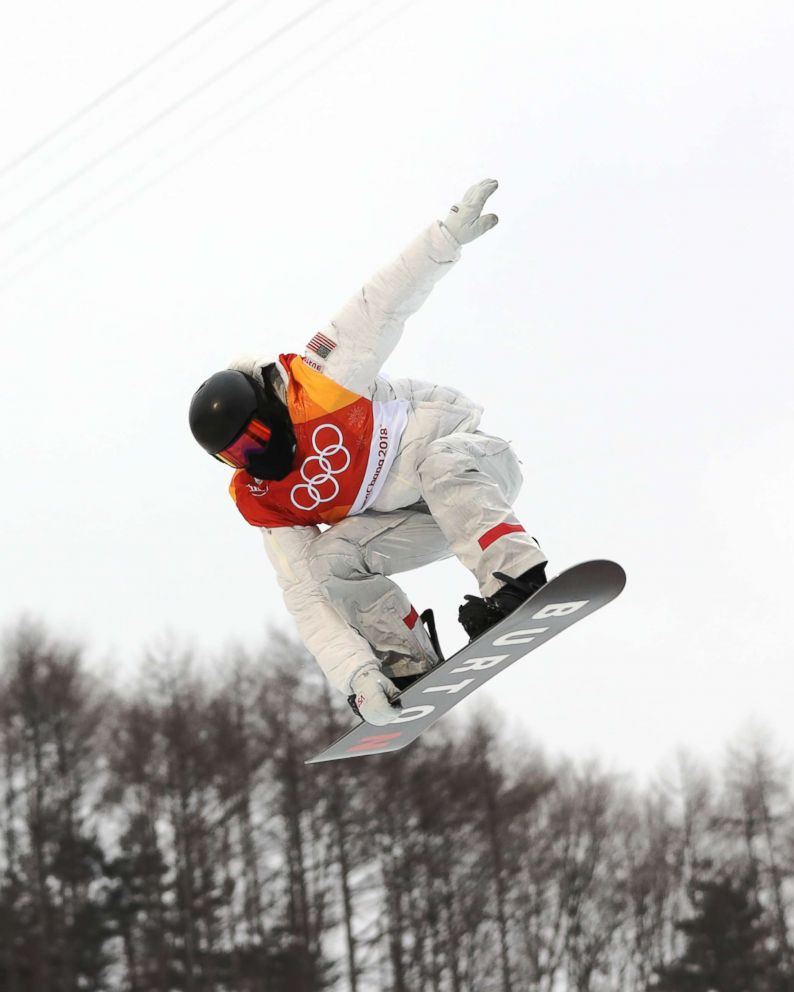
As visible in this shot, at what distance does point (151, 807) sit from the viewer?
Result: 2997 centimetres

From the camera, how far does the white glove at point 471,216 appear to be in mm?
6242

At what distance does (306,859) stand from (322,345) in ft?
77.5

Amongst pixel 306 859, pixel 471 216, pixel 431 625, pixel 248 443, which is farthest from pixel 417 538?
pixel 306 859

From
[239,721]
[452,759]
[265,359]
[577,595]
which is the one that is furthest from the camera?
[452,759]

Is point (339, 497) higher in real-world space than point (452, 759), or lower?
lower

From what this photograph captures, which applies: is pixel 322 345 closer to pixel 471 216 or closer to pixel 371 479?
pixel 371 479

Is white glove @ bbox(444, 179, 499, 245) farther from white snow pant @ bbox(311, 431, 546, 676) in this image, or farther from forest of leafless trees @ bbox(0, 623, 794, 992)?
forest of leafless trees @ bbox(0, 623, 794, 992)

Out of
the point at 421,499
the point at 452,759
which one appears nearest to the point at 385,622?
the point at 421,499

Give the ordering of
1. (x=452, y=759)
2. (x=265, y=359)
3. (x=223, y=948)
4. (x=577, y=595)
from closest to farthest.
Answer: (x=577, y=595)
(x=265, y=359)
(x=223, y=948)
(x=452, y=759)

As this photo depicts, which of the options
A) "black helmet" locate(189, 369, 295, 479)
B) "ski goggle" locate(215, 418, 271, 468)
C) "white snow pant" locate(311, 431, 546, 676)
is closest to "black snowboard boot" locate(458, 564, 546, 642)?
"white snow pant" locate(311, 431, 546, 676)

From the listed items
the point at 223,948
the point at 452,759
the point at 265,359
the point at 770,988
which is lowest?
the point at 770,988

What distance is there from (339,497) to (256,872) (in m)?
23.6

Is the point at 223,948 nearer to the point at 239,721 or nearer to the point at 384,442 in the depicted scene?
the point at 239,721

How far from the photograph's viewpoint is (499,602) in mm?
6445
